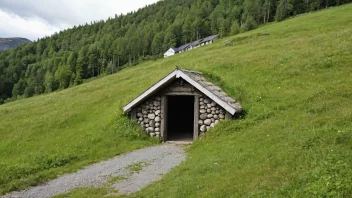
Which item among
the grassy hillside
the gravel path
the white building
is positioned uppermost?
the white building

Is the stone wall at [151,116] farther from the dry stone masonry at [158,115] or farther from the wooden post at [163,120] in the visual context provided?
the wooden post at [163,120]

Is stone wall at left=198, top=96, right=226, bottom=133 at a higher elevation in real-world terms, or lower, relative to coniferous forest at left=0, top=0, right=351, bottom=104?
lower

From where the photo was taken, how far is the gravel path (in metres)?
11.5

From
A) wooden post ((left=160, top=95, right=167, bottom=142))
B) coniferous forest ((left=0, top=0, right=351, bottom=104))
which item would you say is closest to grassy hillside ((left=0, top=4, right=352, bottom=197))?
wooden post ((left=160, top=95, right=167, bottom=142))

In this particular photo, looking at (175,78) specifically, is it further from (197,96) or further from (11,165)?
(11,165)

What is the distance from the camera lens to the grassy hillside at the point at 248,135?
9.37 meters

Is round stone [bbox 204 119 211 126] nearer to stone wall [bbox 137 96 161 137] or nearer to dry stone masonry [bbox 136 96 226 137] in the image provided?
dry stone masonry [bbox 136 96 226 137]

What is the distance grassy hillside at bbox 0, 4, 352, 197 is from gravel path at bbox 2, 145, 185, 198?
75 centimetres

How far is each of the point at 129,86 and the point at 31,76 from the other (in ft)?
429

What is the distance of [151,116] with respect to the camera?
1988 centimetres

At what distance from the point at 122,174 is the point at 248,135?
6.31 m

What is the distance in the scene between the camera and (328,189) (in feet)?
24.7

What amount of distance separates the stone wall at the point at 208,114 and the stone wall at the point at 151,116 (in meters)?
2.74

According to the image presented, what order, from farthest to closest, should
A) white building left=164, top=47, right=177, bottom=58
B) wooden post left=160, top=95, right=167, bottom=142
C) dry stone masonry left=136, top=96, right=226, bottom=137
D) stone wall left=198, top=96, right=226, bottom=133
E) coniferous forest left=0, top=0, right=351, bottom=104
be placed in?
white building left=164, top=47, right=177, bottom=58 → coniferous forest left=0, top=0, right=351, bottom=104 → wooden post left=160, top=95, right=167, bottom=142 → dry stone masonry left=136, top=96, right=226, bottom=137 → stone wall left=198, top=96, right=226, bottom=133
